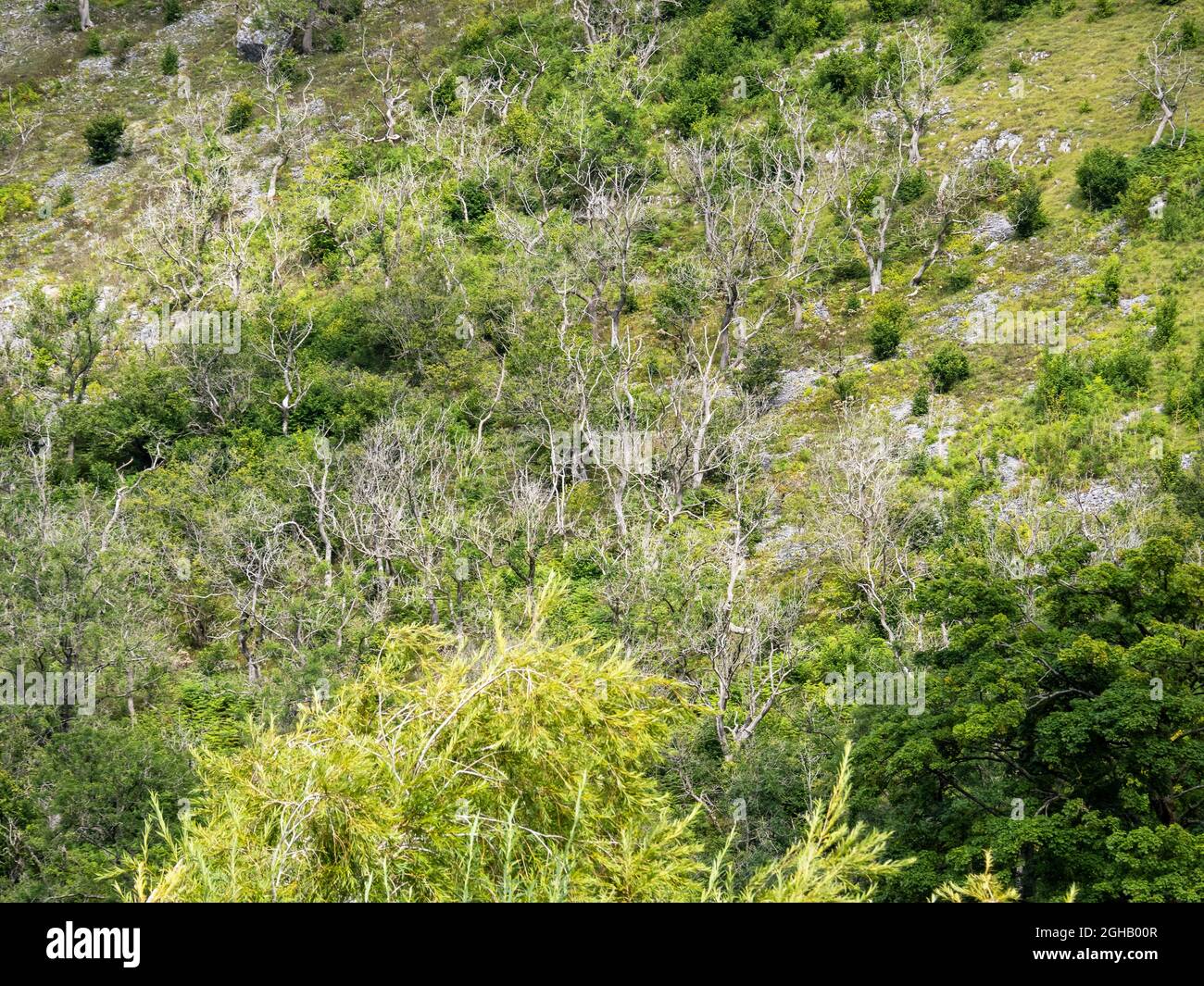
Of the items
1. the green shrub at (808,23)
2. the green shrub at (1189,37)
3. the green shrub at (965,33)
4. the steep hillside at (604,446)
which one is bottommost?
the steep hillside at (604,446)

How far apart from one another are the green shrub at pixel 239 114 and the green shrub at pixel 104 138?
708 cm

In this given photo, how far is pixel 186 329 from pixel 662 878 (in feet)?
178

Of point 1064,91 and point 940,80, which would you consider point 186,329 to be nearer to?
point 940,80

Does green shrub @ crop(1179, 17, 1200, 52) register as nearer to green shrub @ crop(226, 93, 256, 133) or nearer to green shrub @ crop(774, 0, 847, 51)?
green shrub @ crop(774, 0, 847, 51)

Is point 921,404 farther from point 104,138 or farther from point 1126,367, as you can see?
point 104,138

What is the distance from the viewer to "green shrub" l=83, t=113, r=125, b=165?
72438 mm

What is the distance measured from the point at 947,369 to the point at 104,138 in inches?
2238

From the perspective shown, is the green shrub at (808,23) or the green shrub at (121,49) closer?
the green shrub at (808,23)

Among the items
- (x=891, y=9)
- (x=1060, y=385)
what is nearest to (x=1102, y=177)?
(x=1060, y=385)

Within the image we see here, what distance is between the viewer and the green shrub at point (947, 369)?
46562 mm

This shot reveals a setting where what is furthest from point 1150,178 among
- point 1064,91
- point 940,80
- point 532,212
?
point 532,212

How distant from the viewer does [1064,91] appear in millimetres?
58312

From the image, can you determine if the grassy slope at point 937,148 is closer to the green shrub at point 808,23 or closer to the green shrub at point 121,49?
the green shrub at point 121,49

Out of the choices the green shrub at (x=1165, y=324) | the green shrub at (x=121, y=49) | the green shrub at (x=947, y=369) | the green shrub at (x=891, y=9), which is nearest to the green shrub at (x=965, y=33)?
the green shrub at (x=891, y=9)
